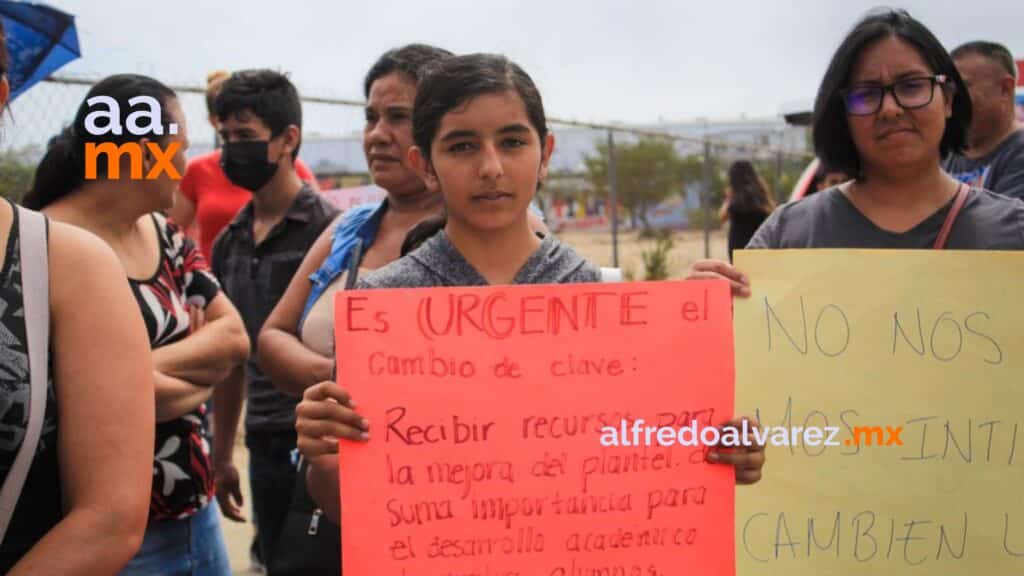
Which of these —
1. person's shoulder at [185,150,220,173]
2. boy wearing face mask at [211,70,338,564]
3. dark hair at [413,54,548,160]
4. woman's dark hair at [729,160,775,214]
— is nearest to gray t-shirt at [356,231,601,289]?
dark hair at [413,54,548,160]

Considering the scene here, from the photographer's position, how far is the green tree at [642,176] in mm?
31172

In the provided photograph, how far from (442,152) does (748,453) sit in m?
0.76

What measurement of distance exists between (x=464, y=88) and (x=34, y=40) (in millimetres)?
3332

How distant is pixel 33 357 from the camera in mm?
1424

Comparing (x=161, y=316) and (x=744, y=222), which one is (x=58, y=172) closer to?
(x=161, y=316)

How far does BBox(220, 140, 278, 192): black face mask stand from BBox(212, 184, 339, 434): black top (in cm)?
14

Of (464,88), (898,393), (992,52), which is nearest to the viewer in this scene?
(464,88)

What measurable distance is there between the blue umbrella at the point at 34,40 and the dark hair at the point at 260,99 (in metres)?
1.19

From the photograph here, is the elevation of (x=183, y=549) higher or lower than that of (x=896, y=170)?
lower

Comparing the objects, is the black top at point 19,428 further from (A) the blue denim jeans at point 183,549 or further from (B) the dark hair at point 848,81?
(B) the dark hair at point 848,81

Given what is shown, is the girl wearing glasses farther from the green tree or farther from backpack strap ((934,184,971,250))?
the green tree

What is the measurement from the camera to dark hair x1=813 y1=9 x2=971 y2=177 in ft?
7.33

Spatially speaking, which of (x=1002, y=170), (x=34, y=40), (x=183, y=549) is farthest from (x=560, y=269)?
(x=34, y=40)

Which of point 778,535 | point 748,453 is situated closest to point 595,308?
point 748,453
